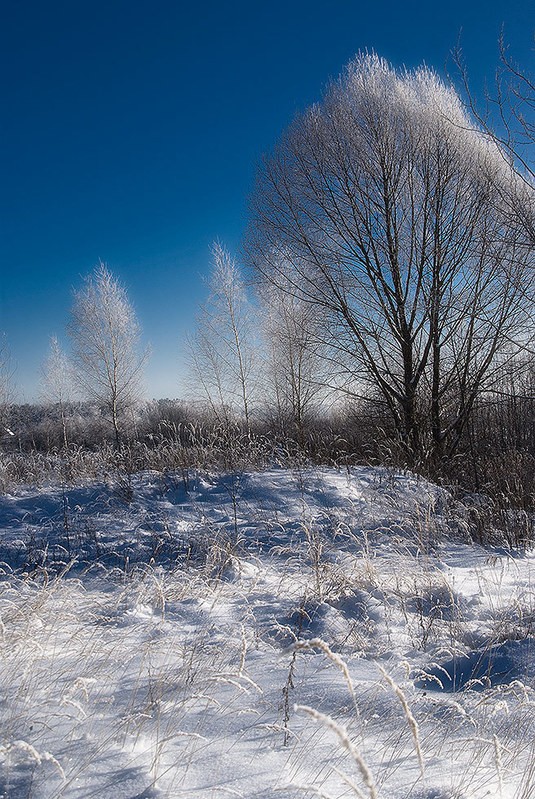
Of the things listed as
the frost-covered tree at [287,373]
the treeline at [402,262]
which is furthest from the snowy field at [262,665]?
the frost-covered tree at [287,373]

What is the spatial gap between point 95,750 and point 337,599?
6.20 feet

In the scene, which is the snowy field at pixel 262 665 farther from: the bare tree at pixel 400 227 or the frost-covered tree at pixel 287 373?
the frost-covered tree at pixel 287 373

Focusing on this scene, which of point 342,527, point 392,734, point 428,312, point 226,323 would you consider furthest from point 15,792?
point 226,323

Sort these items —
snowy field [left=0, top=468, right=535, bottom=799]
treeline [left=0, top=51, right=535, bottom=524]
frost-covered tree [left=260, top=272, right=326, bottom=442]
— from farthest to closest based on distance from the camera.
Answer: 1. frost-covered tree [left=260, top=272, right=326, bottom=442]
2. treeline [left=0, top=51, right=535, bottom=524]
3. snowy field [left=0, top=468, right=535, bottom=799]

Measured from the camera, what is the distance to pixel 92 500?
5.77 m

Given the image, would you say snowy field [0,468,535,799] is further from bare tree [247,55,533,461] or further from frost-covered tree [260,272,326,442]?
frost-covered tree [260,272,326,442]

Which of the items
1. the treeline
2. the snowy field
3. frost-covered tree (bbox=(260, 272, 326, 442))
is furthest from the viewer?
frost-covered tree (bbox=(260, 272, 326, 442))

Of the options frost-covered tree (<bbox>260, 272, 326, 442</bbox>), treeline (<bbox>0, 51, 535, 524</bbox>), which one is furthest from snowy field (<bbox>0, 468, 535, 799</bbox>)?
frost-covered tree (<bbox>260, 272, 326, 442</bbox>)

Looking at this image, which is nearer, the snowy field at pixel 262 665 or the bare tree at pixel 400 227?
the snowy field at pixel 262 665

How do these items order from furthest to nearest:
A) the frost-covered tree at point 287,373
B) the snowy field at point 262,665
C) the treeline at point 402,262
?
the frost-covered tree at point 287,373, the treeline at point 402,262, the snowy field at point 262,665

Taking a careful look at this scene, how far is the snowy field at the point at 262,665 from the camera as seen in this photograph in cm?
130

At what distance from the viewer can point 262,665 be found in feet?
7.13

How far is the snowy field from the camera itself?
1.30m

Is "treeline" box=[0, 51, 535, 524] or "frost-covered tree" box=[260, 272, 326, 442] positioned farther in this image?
"frost-covered tree" box=[260, 272, 326, 442]
